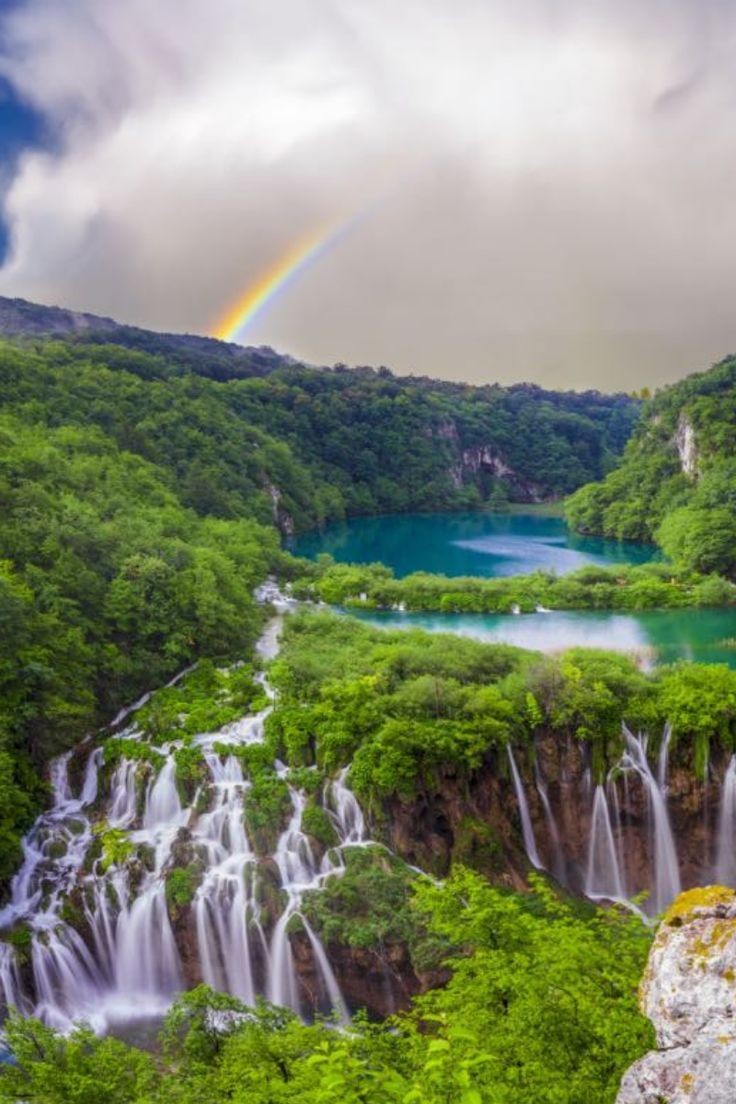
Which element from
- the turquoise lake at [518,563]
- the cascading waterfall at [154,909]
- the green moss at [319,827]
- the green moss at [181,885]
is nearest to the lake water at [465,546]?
the turquoise lake at [518,563]

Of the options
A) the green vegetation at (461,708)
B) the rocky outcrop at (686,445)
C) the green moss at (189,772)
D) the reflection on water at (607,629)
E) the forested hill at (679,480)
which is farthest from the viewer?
the rocky outcrop at (686,445)

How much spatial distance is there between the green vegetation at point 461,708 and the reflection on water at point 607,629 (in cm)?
975

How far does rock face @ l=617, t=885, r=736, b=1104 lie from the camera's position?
445 cm

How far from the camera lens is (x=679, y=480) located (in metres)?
80.1

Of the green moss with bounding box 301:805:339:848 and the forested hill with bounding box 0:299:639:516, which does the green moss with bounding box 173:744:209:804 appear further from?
the forested hill with bounding box 0:299:639:516

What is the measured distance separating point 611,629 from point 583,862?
70.8 feet

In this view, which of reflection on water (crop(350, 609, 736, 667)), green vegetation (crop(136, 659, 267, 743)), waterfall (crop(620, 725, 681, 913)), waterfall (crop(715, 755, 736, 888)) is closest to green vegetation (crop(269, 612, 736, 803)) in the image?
waterfall (crop(620, 725, 681, 913))

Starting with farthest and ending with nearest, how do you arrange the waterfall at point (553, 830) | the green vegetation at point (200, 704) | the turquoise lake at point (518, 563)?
the turquoise lake at point (518, 563) → the green vegetation at point (200, 704) → the waterfall at point (553, 830)

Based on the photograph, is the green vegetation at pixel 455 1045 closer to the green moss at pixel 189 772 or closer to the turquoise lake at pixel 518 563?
the green moss at pixel 189 772

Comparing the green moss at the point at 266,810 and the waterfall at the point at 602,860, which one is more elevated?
the green moss at the point at 266,810

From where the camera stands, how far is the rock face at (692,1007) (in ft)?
14.6

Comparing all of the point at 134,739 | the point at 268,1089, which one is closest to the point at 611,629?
the point at 134,739

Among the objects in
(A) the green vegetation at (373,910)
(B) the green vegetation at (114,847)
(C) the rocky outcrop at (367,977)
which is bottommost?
(C) the rocky outcrop at (367,977)

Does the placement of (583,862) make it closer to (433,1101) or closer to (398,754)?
(398,754)
